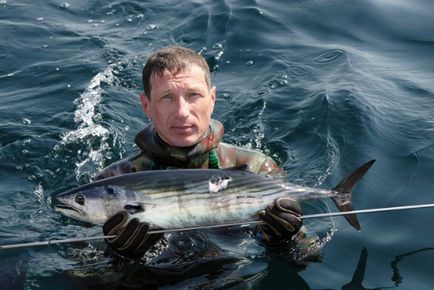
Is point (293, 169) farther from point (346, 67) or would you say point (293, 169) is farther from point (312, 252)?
point (346, 67)

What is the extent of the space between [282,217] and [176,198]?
2.71 feet

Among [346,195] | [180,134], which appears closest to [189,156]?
[180,134]

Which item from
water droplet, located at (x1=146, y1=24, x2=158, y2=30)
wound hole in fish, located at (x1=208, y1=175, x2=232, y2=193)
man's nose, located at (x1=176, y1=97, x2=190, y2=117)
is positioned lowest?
wound hole in fish, located at (x1=208, y1=175, x2=232, y2=193)

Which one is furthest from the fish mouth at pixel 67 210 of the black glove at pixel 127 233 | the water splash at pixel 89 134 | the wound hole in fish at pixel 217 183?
the water splash at pixel 89 134

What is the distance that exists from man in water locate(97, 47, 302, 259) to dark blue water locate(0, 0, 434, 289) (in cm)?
49

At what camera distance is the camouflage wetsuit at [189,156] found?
5891 millimetres

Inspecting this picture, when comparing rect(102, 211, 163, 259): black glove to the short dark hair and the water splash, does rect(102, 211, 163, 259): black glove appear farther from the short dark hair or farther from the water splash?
the water splash

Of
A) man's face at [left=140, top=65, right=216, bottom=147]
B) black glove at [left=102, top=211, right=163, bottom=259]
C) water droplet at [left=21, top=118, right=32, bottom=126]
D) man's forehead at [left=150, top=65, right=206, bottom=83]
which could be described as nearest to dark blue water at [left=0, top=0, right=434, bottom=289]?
water droplet at [left=21, top=118, right=32, bottom=126]

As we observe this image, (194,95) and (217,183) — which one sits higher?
(194,95)

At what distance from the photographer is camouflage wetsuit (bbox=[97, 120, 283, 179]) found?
5.89 metres

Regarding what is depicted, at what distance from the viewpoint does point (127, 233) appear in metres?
5.02

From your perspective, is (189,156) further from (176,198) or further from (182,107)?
(176,198)

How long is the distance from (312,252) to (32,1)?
8.84m

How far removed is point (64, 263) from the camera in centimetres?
601
